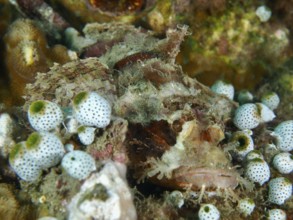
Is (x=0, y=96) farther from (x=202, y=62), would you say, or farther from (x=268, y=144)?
(x=268, y=144)

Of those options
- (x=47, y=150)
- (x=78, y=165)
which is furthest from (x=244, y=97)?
(x=47, y=150)

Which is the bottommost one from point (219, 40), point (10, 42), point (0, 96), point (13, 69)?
point (0, 96)

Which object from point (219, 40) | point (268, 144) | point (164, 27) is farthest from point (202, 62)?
point (268, 144)

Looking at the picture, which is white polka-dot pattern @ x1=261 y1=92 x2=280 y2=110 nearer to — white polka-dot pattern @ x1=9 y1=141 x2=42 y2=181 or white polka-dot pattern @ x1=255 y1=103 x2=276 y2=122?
white polka-dot pattern @ x1=255 y1=103 x2=276 y2=122

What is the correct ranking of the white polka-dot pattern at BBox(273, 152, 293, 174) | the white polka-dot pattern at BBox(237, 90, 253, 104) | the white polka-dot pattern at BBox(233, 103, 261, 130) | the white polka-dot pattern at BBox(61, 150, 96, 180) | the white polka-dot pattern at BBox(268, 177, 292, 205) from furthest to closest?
the white polka-dot pattern at BBox(237, 90, 253, 104), the white polka-dot pattern at BBox(233, 103, 261, 130), the white polka-dot pattern at BBox(273, 152, 293, 174), the white polka-dot pattern at BBox(268, 177, 292, 205), the white polka-dot pattern at BBox(61, 150, 96, 180)

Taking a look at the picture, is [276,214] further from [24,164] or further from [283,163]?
[24,164]

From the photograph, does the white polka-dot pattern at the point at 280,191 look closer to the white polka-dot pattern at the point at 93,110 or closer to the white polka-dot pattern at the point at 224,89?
the white polka-dot pattern at the point at 224,89

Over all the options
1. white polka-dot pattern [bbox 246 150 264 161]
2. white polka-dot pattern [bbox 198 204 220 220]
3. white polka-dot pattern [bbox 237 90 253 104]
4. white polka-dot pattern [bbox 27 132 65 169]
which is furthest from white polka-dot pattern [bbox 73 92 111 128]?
white polka-dot pattern [bbox 237 90 253 104]
